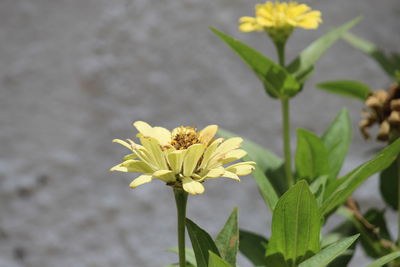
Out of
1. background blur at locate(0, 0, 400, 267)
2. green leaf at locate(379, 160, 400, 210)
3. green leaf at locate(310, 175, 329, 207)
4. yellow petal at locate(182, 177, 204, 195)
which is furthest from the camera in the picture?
background blur at locate(0, 0, 400, 267)

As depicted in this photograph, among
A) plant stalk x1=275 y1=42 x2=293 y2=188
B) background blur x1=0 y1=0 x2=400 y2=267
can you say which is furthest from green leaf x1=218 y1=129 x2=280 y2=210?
background blur x1=0 y1=0 x2=400 y2=267

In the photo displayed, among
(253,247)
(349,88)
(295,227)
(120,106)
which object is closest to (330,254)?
(295,227)

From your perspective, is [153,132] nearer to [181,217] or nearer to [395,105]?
[181,217]

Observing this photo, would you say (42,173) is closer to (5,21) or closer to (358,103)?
(5,21)

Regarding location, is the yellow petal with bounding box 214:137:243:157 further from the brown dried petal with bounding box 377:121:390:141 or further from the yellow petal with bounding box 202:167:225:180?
the brown dried petal with bounding box 377:121:390:141

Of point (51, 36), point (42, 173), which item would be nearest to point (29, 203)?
point (42, 173)

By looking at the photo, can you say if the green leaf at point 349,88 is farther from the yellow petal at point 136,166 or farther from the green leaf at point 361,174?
the yellow petal at point 136,166

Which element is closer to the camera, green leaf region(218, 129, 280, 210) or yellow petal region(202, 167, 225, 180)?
yellow petal region(202, 167, 225, 180)
